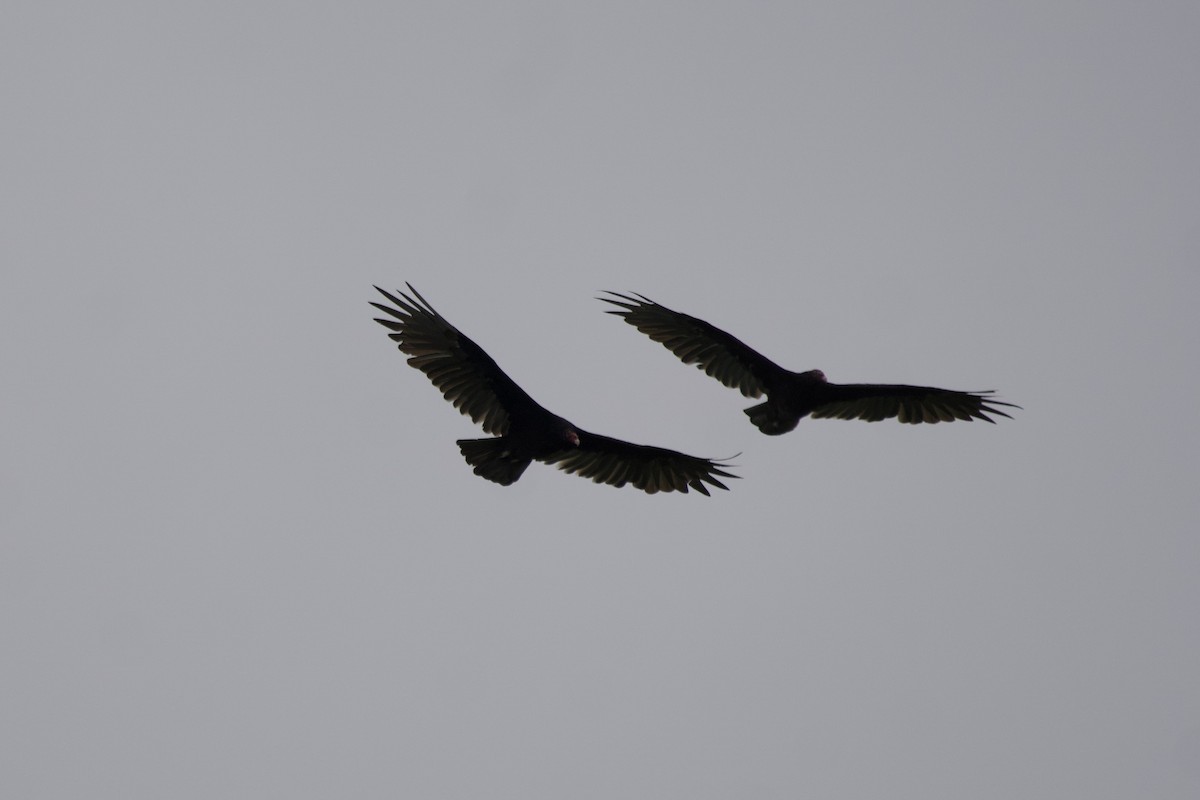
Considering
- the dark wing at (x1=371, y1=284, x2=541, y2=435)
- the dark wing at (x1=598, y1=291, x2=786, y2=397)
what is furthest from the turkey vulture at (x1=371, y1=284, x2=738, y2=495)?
the dark wing at (x1=598, y1=291, x2=786, y2=397)

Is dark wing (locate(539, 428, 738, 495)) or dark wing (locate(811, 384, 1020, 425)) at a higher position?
dark wing (locate(811, 384, 1020, 425))

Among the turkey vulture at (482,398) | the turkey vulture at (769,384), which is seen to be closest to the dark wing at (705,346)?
the turkey vulture at (769,384)

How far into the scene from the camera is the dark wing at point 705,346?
1741 cm

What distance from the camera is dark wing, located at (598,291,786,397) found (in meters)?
17.4

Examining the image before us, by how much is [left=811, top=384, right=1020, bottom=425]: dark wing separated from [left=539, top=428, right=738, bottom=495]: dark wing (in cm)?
196

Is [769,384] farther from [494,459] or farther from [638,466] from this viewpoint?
[494,459]

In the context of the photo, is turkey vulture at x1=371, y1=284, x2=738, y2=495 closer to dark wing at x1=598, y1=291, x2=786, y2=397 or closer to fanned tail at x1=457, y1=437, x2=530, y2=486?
fanned tail at x1=457, y1=437, x2=530, y2=486

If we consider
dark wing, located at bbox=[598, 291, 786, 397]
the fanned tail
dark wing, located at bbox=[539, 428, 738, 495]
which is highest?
dark wing, located at bbox=[598, 291, 786, 397]

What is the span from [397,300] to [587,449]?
2.85 metres

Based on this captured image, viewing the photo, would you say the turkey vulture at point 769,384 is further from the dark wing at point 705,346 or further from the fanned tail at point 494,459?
the fanned tail at point 494,459

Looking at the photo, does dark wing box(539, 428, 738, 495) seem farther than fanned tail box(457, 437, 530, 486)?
Yes

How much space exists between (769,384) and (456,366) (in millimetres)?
4128

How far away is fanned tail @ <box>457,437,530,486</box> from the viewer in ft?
50.5

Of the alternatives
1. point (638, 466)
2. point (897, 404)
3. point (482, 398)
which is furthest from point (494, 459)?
point (897, 404)
